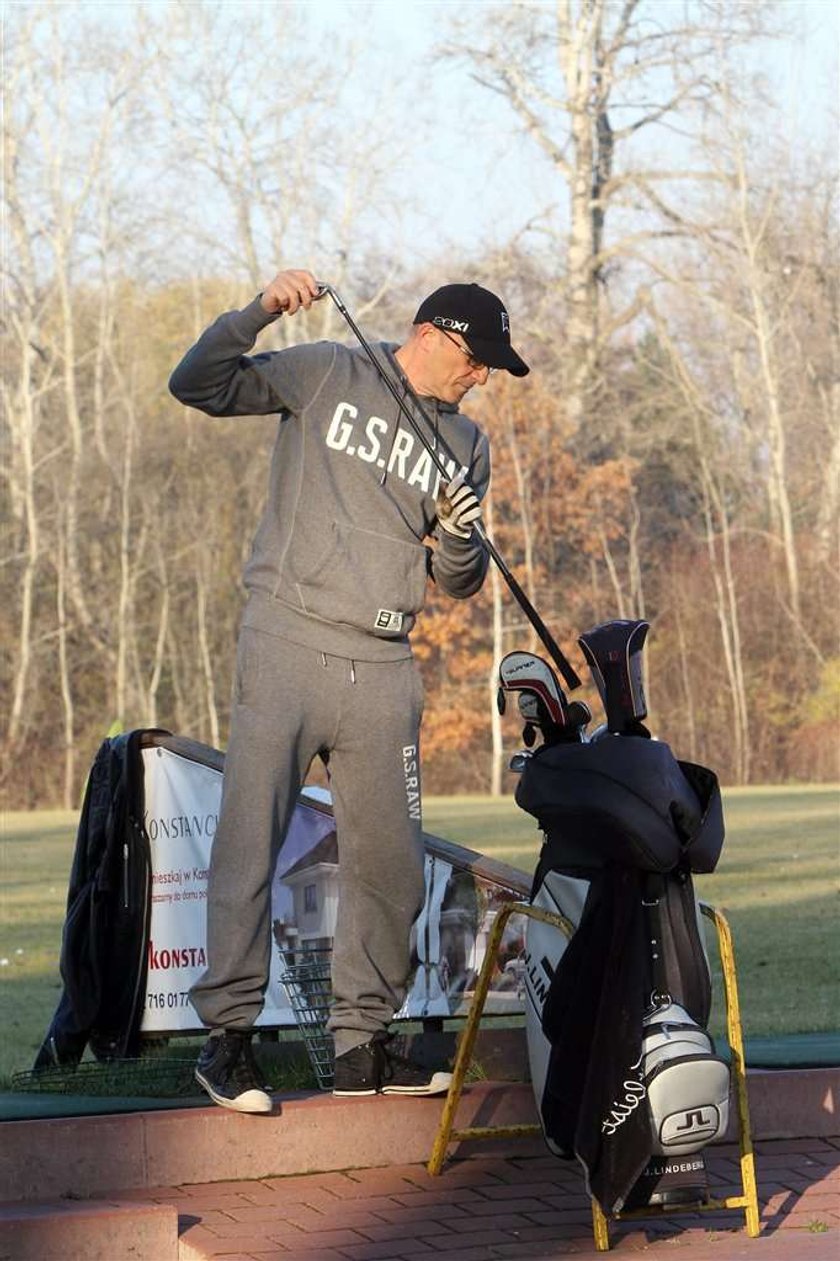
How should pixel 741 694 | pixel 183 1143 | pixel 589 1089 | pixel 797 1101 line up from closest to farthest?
pixel 589 1089
pixel 183 1143
pixel 797 1101
pixel 741 694

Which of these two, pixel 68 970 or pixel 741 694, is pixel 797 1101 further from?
pixel 741 694

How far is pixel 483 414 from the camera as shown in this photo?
41156 millimetres

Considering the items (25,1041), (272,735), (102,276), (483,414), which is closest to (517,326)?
(483,414)

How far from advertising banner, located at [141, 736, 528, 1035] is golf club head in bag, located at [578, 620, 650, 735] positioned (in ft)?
3.86

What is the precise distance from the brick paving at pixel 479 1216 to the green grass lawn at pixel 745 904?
5.90 feet

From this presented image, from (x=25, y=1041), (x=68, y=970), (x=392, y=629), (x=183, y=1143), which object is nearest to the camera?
(x=183, y=1143)

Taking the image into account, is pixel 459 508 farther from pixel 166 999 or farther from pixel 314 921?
pixel 166 999

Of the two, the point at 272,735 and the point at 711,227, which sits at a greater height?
the point at 711,227

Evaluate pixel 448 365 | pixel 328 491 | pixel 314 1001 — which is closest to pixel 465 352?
pixel 448 365

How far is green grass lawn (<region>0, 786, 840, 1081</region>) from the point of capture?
8.67 metres

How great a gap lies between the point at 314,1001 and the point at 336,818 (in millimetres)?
747

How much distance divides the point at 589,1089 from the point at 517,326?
1541 inches

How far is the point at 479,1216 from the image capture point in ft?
15.7

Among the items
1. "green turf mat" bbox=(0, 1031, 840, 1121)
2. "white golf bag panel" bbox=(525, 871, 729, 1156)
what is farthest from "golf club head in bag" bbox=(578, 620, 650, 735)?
"green turf mat" bbox=(0, 1031, 840, 1121)
